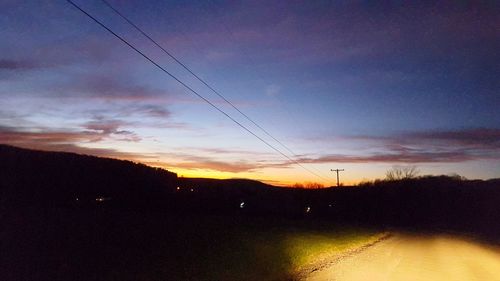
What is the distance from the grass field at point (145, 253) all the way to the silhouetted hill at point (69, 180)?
120 feet

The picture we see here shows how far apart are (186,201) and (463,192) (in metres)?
86.3

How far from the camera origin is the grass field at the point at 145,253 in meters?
14.5

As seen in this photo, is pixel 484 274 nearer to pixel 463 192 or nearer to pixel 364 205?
pixel 364 205

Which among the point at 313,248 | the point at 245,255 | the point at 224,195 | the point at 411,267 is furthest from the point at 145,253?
the point at 224,195

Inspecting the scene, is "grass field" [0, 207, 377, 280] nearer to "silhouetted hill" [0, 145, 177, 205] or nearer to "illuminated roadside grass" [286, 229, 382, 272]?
"illuminated roadside grass" [286, 229, 382, 272]

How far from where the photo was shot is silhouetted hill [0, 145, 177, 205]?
65375 mm

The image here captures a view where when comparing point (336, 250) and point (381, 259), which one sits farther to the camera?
point (336, 250)

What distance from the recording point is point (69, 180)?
76062 millimetres

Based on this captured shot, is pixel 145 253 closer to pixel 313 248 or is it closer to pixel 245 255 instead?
pixel 245 255

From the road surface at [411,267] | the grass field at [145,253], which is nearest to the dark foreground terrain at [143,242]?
the grass field at [145,253]

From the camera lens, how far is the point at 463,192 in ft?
384

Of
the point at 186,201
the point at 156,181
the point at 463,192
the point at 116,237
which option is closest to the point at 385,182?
the point at 463,192

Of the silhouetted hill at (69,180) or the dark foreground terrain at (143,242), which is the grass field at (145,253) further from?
the silhouetted hill at (69,180)

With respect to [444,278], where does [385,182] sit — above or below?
above
